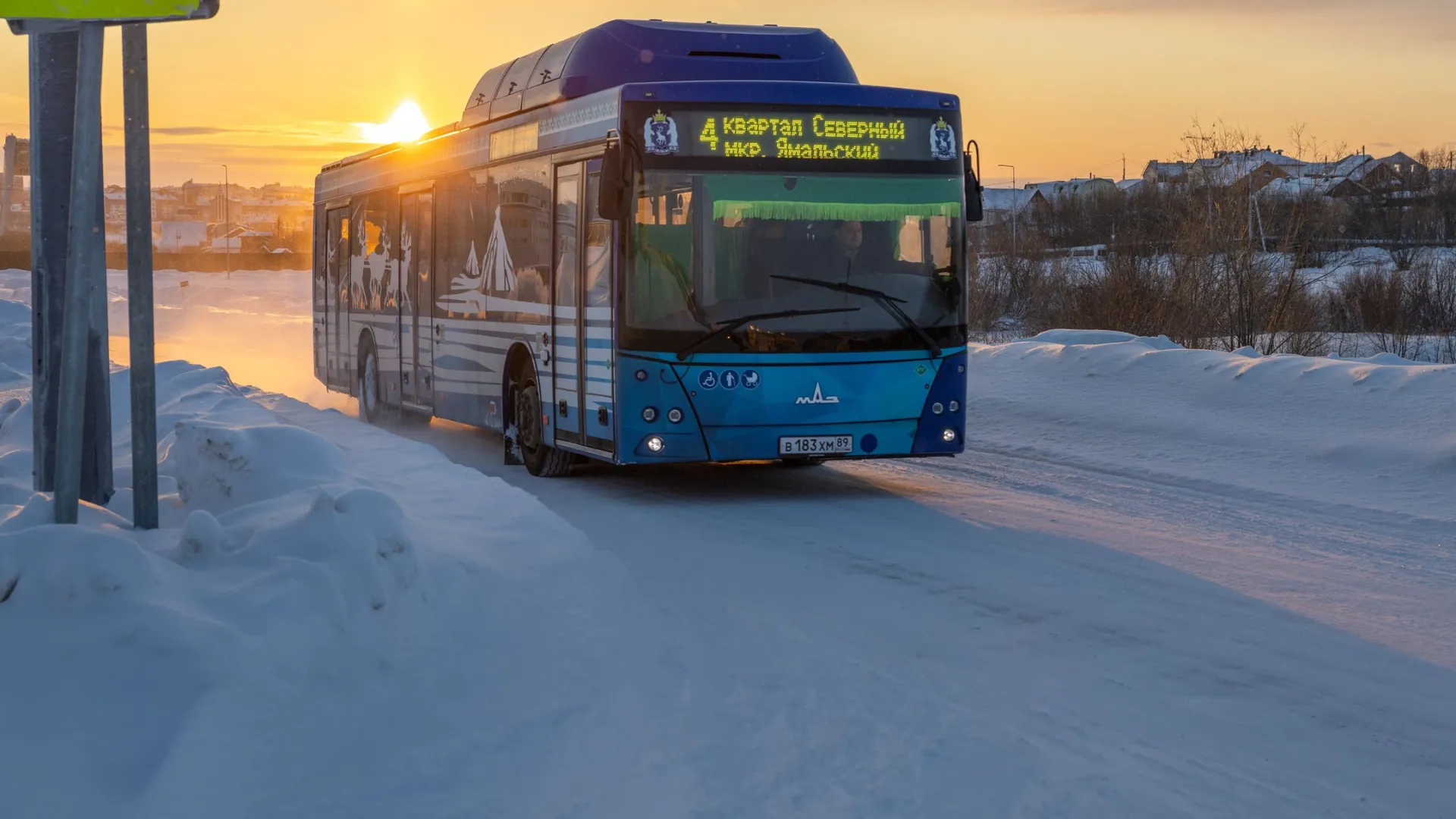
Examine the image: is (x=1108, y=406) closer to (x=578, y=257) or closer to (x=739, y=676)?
(x=578, y=257)

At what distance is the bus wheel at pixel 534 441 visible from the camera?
1344cm

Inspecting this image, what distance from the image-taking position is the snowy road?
5156mm

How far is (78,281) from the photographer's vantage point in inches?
269

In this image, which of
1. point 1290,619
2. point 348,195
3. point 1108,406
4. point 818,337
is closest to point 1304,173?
point 1108,406

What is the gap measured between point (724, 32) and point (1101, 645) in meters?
7.74

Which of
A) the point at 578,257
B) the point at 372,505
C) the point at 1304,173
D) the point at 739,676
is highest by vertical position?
the point at 1304,173

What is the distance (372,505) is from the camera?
704 centimetres

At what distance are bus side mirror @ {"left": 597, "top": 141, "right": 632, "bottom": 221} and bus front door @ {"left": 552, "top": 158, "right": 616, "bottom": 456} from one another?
0.47 metres

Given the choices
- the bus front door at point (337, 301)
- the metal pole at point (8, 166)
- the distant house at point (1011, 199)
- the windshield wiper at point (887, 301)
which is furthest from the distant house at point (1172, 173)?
the metal pole at point (8, 166)

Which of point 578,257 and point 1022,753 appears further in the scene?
point 578,257

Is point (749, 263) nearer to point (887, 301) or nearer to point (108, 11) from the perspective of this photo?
point (887, 301)

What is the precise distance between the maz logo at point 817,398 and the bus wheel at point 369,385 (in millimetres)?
8409

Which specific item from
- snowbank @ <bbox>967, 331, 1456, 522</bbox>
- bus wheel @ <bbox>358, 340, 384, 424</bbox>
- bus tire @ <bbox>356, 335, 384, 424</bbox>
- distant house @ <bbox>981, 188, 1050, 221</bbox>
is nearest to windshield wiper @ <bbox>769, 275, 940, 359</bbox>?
snowbank @ <bbox>967, 331, 1456, 522</bbox>

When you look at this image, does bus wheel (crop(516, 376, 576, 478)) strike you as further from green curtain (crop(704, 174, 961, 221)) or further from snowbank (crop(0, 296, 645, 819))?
snowbank (crop(0, 296, 645, 819))
